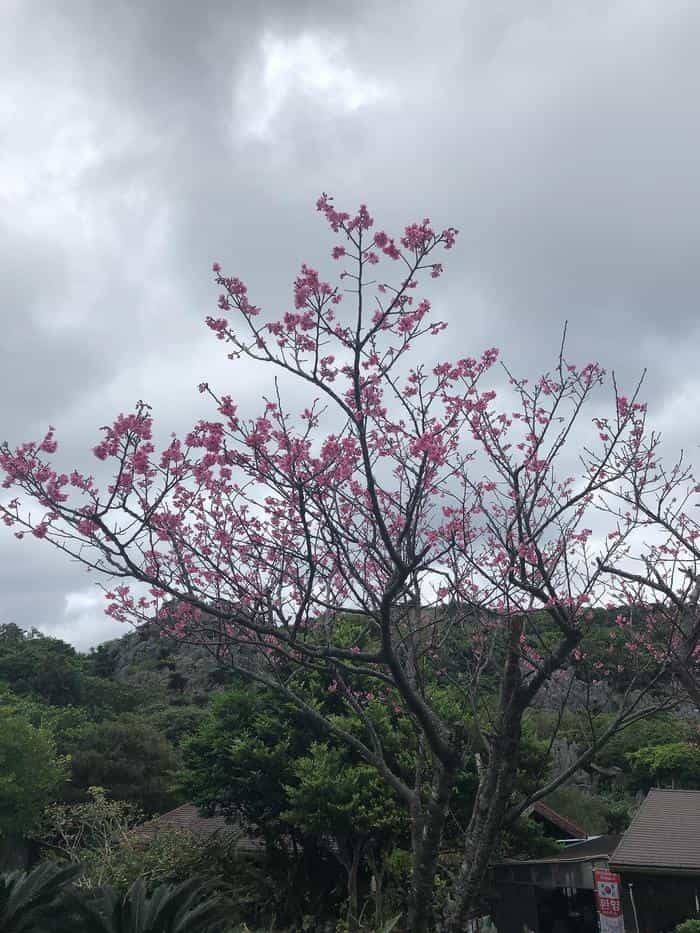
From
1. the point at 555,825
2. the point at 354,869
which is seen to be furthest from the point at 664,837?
the point at 354,869

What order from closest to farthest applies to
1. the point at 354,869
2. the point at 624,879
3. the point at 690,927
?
the point at 690,927 → the point at 354,869 → the point at 624,879

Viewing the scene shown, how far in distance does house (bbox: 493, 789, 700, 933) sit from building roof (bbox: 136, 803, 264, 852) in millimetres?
6134

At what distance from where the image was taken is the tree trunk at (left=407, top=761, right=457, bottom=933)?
5.76 m

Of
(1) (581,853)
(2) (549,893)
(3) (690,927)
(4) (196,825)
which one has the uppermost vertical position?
(4) (196,825)

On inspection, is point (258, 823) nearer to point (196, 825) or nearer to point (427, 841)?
point (196, 825)

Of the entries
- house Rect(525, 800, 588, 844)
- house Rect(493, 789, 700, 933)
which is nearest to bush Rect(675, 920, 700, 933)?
house Rect(493, 789, 700, 933)

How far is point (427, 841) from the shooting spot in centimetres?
583

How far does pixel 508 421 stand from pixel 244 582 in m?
2.75

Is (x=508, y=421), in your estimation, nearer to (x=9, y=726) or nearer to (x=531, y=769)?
(x=531, y=769)

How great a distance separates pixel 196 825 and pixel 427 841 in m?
18.5

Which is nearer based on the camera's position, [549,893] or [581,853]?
[581,853]

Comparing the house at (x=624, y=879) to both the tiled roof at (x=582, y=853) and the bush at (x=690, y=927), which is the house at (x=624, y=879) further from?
the bush at (x=690, y=927)

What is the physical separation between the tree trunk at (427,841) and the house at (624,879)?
8.54 metres

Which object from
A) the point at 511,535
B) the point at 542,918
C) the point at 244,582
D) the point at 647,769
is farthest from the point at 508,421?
the point at 647,769
